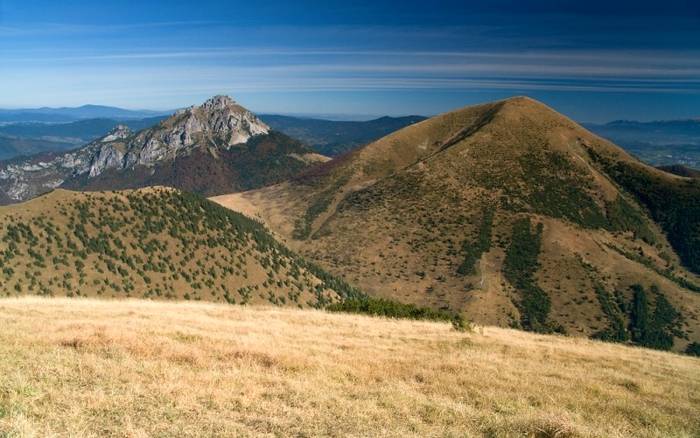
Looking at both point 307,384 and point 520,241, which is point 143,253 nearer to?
point 307,384

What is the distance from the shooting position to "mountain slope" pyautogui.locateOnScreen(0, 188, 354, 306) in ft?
191

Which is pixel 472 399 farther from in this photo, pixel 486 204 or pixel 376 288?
pixel 486 204

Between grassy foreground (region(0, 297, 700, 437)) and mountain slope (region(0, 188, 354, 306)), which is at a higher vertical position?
grassy foreground (region(0, 297, 700, 437))

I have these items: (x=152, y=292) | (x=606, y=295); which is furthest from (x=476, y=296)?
(x=152, y=292)

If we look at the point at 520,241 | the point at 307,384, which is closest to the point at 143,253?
the point at 307,384

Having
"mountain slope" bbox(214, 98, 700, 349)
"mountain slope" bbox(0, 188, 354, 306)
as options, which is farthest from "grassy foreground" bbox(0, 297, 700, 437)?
"mountain slope" bbox(214, 98, 700, 349)

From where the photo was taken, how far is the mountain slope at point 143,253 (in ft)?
191

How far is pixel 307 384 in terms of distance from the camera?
1296 centimetres

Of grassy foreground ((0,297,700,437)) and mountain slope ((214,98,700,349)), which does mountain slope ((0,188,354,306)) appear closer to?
grassy foreground ((0,297,700,437))

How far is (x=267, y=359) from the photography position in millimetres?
15219

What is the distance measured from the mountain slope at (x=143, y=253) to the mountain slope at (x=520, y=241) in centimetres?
4855

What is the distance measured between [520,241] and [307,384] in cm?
15023

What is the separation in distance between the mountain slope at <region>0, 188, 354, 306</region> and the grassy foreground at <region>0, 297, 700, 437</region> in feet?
137

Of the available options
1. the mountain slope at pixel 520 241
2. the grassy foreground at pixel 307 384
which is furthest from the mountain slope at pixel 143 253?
the mountain slope at pixel 520 241
